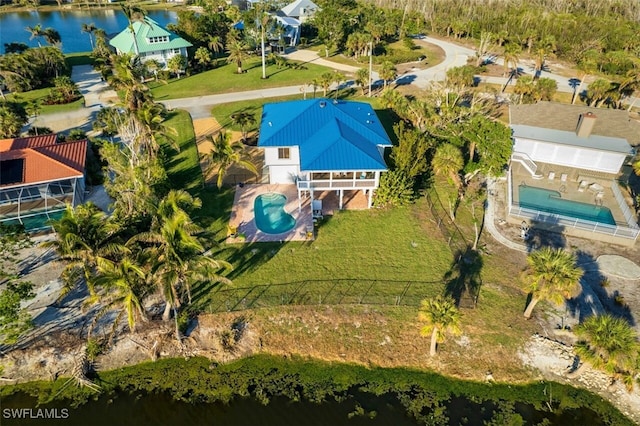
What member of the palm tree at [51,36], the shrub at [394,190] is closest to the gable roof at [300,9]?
the palm tree at [51,36]

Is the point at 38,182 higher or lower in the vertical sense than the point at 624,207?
higher

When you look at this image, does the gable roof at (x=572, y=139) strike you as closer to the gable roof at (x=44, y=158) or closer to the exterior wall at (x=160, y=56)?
the gable roof at (x=44, y=158)

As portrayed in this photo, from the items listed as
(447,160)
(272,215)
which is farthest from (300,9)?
(272,215)

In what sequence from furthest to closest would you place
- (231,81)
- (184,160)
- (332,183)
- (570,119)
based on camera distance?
(231,81)
(184,160)
(570,119)
(332,183)

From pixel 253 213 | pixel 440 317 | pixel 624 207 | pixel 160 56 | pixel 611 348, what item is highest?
pixel 160 56

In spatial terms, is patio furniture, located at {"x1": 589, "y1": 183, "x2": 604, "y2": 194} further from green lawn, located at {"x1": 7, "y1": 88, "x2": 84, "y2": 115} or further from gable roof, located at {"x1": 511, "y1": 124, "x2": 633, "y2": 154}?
green lawn, located at {"x1": 7, "y1": 88, "x2": 84, "y2": 115}

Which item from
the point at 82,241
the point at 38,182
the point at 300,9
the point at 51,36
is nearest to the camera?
the point at 82,241

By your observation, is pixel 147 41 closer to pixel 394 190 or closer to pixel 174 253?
pixel 394 190
